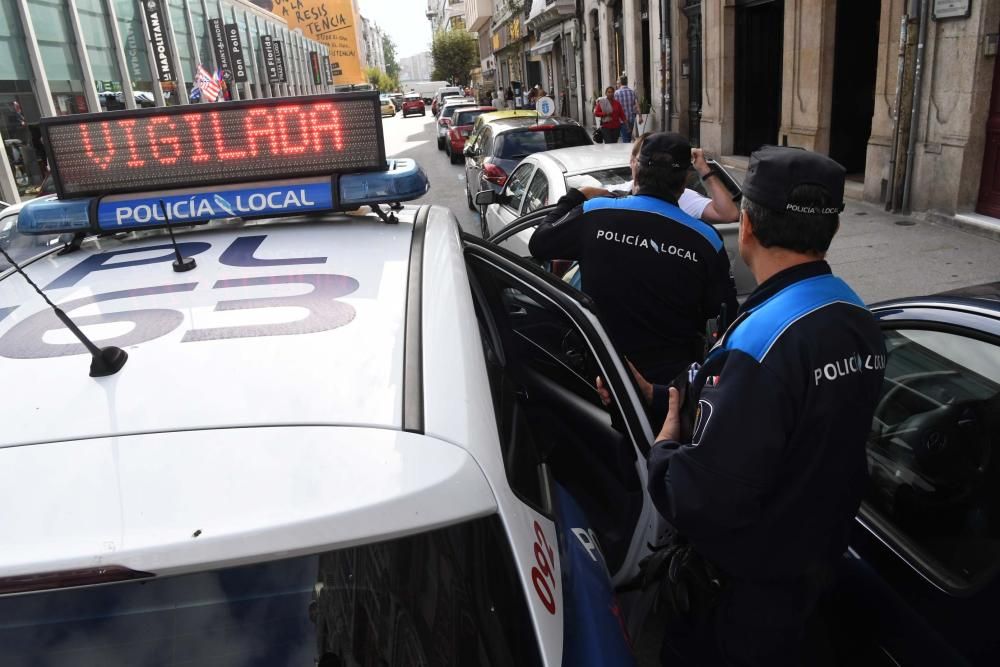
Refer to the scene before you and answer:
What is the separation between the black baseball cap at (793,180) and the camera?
68.2 inches

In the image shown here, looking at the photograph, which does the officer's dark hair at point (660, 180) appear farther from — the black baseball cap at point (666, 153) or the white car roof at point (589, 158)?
the white car roof at point (589, 158)

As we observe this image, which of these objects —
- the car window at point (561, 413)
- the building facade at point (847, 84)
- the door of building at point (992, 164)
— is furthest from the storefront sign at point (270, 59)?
the car window at point (561, 413)

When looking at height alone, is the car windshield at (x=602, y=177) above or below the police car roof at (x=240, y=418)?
below

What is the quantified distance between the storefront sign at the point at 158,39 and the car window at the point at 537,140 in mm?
21861

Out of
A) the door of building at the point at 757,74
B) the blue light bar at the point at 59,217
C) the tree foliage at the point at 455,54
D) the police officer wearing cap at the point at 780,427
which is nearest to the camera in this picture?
the police officer wearing cap at the point at 780,427

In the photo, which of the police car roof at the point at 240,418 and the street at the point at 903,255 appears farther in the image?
the street at the point at 903,255

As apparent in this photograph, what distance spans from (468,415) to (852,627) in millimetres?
1543

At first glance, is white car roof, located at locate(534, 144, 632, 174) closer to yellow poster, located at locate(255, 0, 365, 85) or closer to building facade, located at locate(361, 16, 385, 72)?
yellow poster, located at locate(255, 0, 365, 85)

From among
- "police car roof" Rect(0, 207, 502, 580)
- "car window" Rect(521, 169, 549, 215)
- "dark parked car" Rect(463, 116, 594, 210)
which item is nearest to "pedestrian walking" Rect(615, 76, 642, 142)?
"dark parked car" Rect(463, 116, 594, 210)

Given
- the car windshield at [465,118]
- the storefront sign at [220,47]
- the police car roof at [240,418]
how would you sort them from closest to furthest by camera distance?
1. the police car roof at [240,418]
2. the car windshield at [465,118]
3. the storefront sign at [220,47]

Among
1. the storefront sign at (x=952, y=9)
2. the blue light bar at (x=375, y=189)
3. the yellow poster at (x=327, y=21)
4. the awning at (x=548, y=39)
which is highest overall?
the yellow poster at (x=327, y=21)

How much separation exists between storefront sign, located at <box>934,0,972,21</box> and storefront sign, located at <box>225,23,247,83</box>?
113ft

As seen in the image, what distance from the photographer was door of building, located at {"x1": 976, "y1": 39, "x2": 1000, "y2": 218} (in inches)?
352

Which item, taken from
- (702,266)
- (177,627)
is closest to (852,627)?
(702,266)
